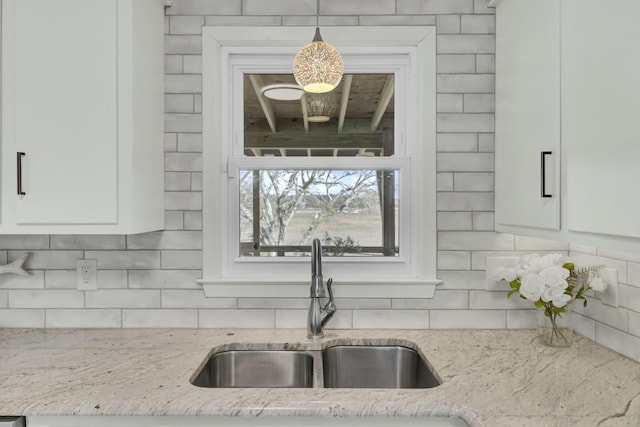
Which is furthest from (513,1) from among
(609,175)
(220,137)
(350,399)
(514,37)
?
(350,399)

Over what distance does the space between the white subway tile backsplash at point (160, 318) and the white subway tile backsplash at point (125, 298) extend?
1.1 inches

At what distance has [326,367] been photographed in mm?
1699

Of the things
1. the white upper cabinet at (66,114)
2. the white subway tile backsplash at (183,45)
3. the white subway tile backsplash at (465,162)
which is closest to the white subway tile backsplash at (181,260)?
the white upper cabinet at (66,114)

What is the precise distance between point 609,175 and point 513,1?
2.93 feet

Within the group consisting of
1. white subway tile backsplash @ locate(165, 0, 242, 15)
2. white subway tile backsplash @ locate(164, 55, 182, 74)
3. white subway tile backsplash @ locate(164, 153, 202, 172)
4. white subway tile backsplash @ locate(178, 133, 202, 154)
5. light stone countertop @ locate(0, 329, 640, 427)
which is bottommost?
light stone countertop @ locate(0, 329, 640, 427)

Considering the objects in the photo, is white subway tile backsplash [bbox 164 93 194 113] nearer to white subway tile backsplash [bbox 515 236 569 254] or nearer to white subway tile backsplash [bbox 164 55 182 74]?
white subway tile backsplash [bbox 164 55 182 74]

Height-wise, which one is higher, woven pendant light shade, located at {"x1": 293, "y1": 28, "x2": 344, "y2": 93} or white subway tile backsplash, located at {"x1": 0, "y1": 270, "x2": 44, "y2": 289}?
woven pendant light shade, located at {"x1": 293, "y1": 28, "x2": 344, "y2": 93}

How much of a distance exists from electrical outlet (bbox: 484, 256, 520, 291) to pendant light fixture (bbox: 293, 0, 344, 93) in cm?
99

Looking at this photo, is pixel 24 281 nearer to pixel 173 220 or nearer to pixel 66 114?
pixel 173 220

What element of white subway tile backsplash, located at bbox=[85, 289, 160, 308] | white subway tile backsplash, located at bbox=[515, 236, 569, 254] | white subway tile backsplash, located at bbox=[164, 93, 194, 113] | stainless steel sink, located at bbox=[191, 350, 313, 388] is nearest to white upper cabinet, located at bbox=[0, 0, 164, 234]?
white subway tile backsplash, located at bbox=[164, 93, 194, 113]

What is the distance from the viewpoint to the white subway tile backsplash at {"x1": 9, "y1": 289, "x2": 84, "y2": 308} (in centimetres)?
187

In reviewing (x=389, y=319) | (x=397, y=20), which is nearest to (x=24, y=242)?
(x=389, y=319)

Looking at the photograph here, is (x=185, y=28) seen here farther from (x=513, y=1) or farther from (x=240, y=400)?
(x=240, y=400)

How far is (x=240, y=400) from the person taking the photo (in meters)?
1.21
